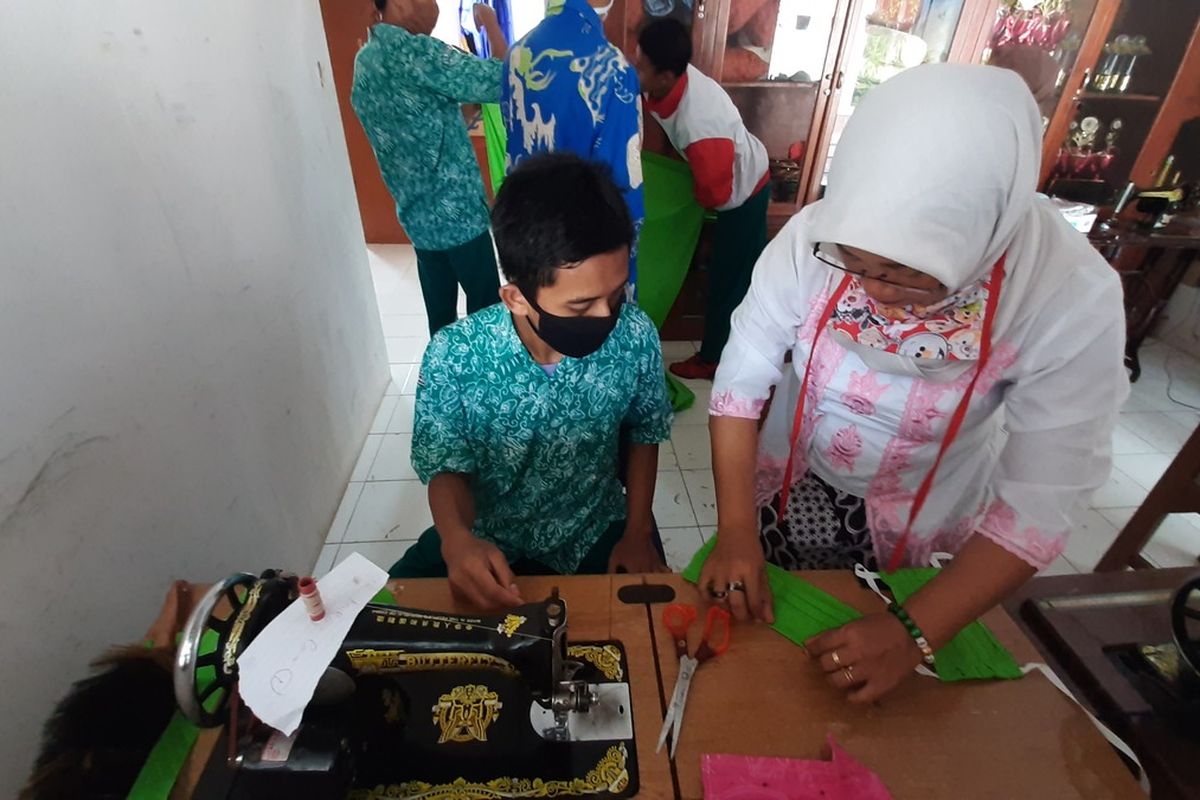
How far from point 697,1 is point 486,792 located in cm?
302

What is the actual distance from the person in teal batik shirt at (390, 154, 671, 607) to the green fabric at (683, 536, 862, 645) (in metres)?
0.36

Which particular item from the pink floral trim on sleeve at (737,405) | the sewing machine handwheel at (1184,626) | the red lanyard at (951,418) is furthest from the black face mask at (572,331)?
the sewing machine handwheel at (1184,626)

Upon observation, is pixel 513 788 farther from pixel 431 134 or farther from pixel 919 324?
pixel 431 134

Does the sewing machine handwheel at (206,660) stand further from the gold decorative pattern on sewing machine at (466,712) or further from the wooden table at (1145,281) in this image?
the wooden table at (1145,281)

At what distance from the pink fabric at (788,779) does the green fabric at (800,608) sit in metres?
0.18

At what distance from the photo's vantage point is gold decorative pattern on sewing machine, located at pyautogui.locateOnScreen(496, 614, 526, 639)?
76 centimetres

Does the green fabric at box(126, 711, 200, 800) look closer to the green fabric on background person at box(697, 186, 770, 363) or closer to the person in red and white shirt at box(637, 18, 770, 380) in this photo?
the person in red and white shirt at box(637, 18, 770, 380)

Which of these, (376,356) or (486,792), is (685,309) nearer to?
(376,356)

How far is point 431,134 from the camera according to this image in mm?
2271

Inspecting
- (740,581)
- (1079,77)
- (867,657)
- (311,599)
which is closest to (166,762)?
(311,599)

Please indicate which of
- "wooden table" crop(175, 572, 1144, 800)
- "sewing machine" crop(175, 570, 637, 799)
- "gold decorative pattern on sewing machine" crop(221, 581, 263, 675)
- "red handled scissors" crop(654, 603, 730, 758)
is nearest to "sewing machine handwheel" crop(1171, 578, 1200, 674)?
"wooden table" crop(175, 572, 1144, 800)

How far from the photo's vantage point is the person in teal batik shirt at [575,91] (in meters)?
1.82

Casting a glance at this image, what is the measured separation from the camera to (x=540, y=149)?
6.42 feet

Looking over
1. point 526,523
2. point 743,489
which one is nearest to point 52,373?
point 526,523
